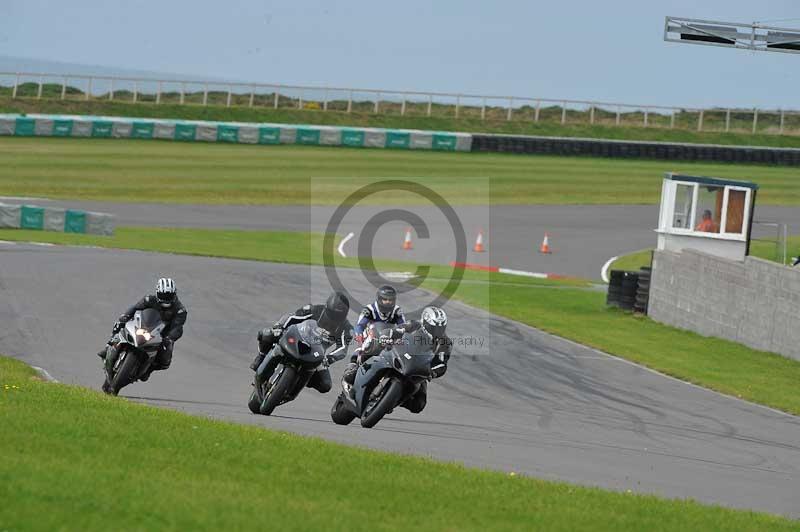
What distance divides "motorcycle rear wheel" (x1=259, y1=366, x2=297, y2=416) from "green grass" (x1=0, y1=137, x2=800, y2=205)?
32.9 metres

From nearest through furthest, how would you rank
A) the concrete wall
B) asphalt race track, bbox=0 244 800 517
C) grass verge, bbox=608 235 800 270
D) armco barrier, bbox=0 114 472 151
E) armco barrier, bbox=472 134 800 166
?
asphalt race track, bbox=0 244 800 517 < the concrete wall < grass verge, bbox=608 235 800 270 < armco barrier, bbox=0 114 472 151 < armco barrier, bbox=472 134 800 166

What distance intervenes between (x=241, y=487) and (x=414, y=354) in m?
4.55

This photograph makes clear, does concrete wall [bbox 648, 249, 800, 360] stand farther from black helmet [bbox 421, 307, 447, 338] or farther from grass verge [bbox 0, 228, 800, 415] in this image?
black helmet [bbox 421, 307, 447, 338]

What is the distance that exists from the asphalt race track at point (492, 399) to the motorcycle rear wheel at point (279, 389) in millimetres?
Result: 149

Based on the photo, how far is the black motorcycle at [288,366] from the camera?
45.4 ft

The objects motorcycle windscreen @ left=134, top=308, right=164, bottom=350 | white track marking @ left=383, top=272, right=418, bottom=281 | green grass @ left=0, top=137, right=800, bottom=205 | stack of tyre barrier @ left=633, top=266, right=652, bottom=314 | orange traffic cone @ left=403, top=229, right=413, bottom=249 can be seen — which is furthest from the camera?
green grass @ left=0, top=137, right=800, bottom=205

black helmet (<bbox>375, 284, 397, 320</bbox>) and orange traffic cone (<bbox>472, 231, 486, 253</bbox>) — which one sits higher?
black helmet (<bbox>375, 284, 397, 320</bbox>)

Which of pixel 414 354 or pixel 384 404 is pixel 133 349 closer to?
pixel 384 404

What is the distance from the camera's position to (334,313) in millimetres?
13938

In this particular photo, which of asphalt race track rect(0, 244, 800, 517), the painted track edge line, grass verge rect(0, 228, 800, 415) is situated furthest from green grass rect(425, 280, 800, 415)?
the painted track edge line

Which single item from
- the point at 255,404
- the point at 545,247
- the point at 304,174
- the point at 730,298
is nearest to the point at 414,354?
the point at 255,404

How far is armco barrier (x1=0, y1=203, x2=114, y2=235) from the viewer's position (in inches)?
1433

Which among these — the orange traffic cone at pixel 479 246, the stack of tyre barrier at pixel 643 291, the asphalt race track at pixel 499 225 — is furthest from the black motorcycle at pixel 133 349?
the orange traffic cone at pixel 479 246

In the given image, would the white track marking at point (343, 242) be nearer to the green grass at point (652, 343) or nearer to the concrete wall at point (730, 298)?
the green grass at point (652, 343)
